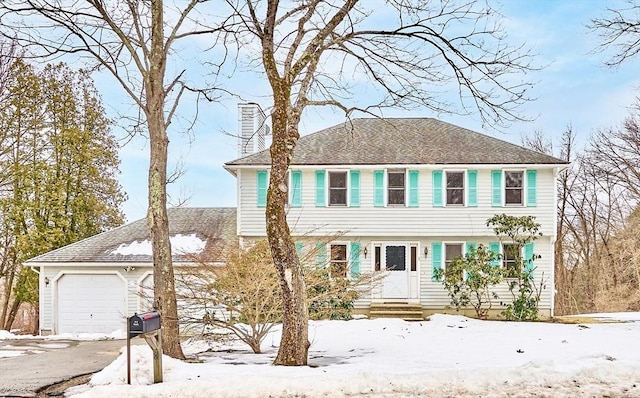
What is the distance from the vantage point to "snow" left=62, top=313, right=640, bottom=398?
757cm

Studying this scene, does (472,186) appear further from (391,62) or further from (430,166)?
(391,62)

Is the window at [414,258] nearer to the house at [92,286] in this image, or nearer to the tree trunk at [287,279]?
the house at [92,286]

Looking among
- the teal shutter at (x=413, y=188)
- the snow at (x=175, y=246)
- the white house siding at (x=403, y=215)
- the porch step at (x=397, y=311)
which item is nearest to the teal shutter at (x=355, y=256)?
the white house siding at (x=403, y=215)

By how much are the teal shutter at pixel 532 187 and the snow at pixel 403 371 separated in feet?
22.7

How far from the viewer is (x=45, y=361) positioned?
11891 mm

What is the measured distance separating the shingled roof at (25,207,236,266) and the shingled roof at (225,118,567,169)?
11.3 feet

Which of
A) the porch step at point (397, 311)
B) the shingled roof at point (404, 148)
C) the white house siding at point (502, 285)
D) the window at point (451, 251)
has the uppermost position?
the shingled roof at point (404, 148)

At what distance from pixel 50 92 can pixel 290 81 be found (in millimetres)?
17691

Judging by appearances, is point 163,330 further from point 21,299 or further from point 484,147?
point 21,299

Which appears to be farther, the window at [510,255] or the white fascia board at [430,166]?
the white fascia board at [430,166]

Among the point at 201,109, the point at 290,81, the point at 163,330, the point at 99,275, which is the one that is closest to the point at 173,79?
the point at 201,109

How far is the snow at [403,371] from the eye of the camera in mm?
7570

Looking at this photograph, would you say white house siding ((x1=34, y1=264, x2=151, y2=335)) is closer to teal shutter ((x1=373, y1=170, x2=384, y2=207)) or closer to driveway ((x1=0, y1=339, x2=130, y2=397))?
driveway ((x1=0, y1=339, x2=130, y2=397))

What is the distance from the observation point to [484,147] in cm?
2042
